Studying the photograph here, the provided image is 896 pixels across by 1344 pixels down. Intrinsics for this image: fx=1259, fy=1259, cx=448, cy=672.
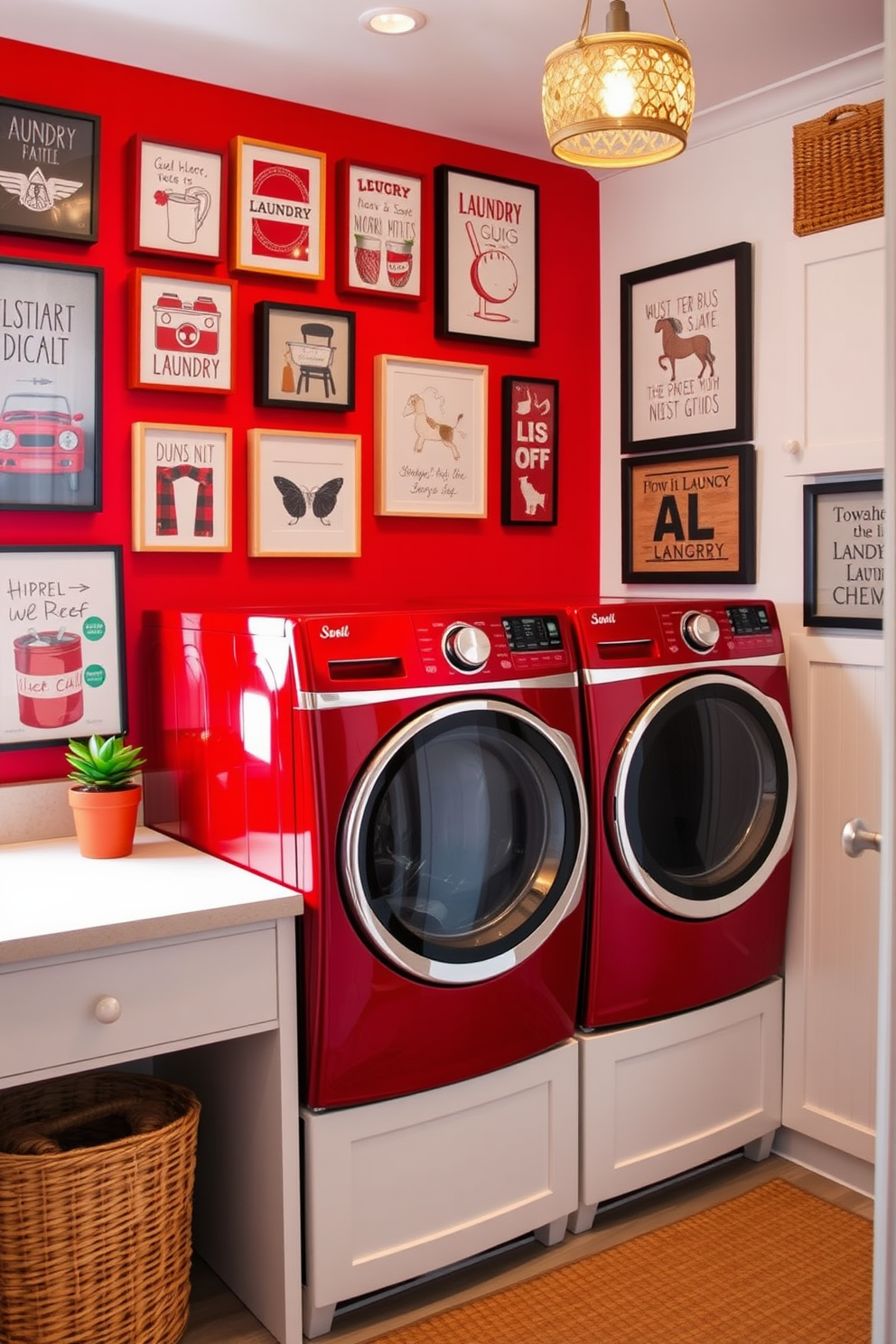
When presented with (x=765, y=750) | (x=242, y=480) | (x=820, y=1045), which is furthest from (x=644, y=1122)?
(x=242, y=480)

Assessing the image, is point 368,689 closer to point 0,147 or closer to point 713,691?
point 713,691

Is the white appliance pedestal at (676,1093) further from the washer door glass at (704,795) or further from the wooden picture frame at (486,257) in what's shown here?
the wooden picture frame at (486,257)

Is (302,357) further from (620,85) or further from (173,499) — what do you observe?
(620,85)

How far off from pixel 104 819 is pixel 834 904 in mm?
1550

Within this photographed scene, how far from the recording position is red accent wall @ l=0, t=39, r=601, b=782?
2.63 metres

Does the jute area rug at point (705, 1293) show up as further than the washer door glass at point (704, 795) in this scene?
No

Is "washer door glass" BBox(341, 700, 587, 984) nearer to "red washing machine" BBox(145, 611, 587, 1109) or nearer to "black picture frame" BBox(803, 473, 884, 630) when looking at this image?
"red washing machine" BBox(145, 611, 587, 1109)

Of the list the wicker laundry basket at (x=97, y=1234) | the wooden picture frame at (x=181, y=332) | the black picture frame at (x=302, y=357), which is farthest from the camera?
the black picture frame at (x=302, y=357)

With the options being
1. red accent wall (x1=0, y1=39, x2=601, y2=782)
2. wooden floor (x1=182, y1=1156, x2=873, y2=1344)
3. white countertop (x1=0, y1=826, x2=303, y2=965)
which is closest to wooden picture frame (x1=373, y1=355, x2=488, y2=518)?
red accent wall (x1=0, y1=39, x2=601, y2=782)

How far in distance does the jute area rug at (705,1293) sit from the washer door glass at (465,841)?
618 mm

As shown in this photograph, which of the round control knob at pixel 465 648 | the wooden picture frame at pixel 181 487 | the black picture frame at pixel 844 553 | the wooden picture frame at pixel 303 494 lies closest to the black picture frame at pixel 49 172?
the wooden picture frame at pixel 181 487

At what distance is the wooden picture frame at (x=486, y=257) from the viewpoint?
10.1 ft

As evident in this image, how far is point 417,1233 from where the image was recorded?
2260 millimetres

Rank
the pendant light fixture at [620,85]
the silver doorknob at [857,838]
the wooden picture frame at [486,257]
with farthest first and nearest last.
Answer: the wooden picture frame at [486,257] → the pendant light fixture at [620,85] → the silver doorknob at [857,838]
